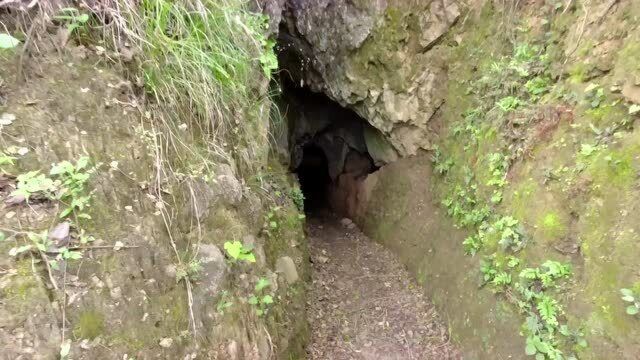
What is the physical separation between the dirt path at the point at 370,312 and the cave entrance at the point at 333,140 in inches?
81.4

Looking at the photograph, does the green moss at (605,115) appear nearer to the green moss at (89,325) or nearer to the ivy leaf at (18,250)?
the green moss at (89,325)

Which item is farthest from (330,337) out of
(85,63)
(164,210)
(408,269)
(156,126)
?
(85,63)

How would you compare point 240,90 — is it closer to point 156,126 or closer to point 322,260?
point 156,126

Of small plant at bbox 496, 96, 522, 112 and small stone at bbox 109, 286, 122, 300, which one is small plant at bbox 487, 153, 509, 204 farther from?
small stone at bbox 109, 286, 122, 300

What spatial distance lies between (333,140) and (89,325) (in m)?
7.36

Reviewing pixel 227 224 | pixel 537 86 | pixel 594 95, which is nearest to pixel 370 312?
pixel 227 224

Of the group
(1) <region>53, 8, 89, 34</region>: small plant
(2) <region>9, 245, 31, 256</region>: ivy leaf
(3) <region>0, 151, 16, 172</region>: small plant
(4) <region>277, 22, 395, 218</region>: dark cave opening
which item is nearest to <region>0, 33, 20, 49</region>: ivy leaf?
(1) <region>53, 8, 89, 34</region>: small plant

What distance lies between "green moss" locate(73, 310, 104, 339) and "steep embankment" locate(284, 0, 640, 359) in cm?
291

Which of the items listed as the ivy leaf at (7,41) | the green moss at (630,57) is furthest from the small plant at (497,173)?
the ivy leaf at (7,41)

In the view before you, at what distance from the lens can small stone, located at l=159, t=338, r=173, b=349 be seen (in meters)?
2.22

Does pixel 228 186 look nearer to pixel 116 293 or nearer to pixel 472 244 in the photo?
pixel 116 293

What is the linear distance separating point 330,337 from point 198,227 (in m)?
2.23

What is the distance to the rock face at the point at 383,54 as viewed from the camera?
17.4ft

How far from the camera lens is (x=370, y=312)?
4605mm
